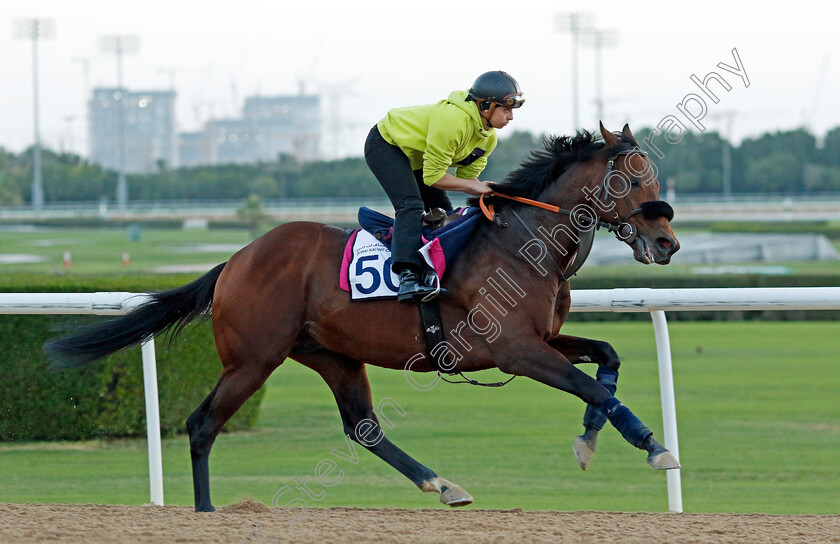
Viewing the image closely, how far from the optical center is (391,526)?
3.44 meters

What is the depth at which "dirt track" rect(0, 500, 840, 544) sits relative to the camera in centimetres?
321

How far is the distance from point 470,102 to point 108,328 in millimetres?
1764

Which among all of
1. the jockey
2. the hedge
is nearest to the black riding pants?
the jockey

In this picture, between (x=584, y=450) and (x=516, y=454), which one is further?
(x=516, y=454)

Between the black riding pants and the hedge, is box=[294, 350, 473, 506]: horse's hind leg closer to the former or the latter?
the black riding pants

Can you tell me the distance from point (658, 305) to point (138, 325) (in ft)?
6.87

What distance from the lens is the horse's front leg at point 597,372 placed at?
379 centimetres

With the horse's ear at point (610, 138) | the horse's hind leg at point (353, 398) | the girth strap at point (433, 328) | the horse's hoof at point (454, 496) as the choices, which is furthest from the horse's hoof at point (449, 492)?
the horse's ear at point (610, 138)

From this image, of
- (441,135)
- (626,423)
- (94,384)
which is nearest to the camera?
(626,423)

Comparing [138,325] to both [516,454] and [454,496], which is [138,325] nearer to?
[454,496]

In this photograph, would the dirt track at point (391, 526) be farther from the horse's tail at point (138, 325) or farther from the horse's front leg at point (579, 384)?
the horse's tail at point (138, 325)

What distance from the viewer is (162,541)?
10.4 feet

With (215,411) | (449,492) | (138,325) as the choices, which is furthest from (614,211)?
(138,325)

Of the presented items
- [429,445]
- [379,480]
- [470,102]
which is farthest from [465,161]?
[429,445]
